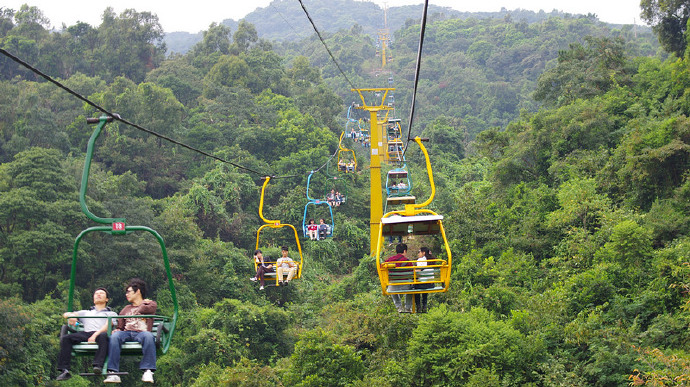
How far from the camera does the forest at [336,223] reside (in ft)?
49.1

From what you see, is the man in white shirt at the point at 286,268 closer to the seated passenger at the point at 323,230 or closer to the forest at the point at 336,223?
the forest at the point at 336,223

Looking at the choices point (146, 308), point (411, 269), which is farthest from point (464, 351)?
point (146, 308)

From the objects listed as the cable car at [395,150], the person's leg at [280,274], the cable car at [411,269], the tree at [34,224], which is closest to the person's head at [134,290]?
the cable car at [411,269]

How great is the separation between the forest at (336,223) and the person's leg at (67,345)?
8.48 meters

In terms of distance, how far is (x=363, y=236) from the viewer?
31875 mm

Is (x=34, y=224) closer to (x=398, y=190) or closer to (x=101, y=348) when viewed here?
(x=398, y=190)

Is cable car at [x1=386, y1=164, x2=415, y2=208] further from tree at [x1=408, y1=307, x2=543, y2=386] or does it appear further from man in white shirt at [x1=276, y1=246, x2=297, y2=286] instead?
man in white shirt at [x1=276, y1=246, x2=297, y2=286]

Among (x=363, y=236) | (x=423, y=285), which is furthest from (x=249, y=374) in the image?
(x=363, y=236)

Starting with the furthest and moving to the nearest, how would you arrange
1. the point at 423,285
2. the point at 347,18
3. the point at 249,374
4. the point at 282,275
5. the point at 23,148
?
the point at 347,18 → the point at 23,148 → the point at 249,374 → the point at 282,275 → the point at 423,285

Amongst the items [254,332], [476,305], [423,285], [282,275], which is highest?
[423,285]

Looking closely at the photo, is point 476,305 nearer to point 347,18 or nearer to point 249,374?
point 249,374

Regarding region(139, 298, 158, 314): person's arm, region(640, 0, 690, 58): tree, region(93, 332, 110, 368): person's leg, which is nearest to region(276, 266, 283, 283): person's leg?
region(139, 298, 158, 314): person's arm

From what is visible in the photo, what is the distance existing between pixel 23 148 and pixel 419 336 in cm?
2292

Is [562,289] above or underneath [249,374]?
above
